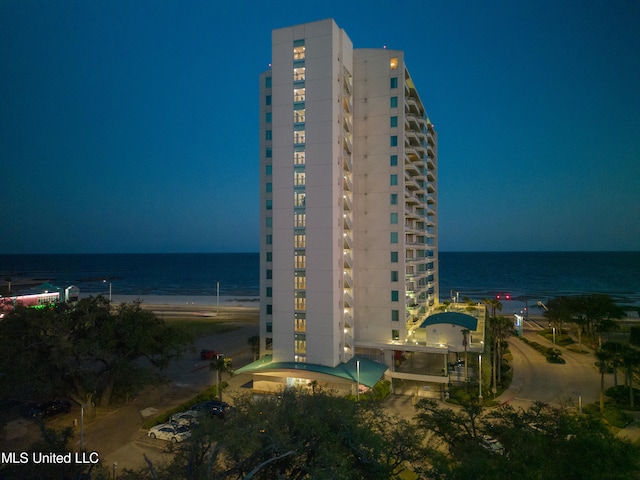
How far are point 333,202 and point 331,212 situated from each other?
976 millimetres

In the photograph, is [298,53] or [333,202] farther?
[298,53]

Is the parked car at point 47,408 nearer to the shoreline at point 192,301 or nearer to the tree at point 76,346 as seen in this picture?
the tree at point 76,346

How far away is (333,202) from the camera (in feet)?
117

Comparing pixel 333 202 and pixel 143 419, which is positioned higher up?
pixel 333 202

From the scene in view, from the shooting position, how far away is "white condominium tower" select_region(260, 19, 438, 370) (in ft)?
117

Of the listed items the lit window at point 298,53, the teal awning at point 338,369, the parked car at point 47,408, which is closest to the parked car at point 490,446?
the teal awning at point 338,369

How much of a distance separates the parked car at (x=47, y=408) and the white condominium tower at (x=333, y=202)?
17.8 m

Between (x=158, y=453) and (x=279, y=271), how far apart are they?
17.8 metres

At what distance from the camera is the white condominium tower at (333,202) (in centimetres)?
3581

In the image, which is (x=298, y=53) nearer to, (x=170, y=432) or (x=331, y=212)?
(x=331, y=212)

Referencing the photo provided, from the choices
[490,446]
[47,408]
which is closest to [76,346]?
[47,408]

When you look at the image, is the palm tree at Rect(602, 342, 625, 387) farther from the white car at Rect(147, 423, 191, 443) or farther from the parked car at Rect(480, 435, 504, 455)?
the white car at Rect(147, 423, 191, 443)

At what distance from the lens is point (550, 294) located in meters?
120

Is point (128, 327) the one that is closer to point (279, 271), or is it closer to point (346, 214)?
point (279, 271)
